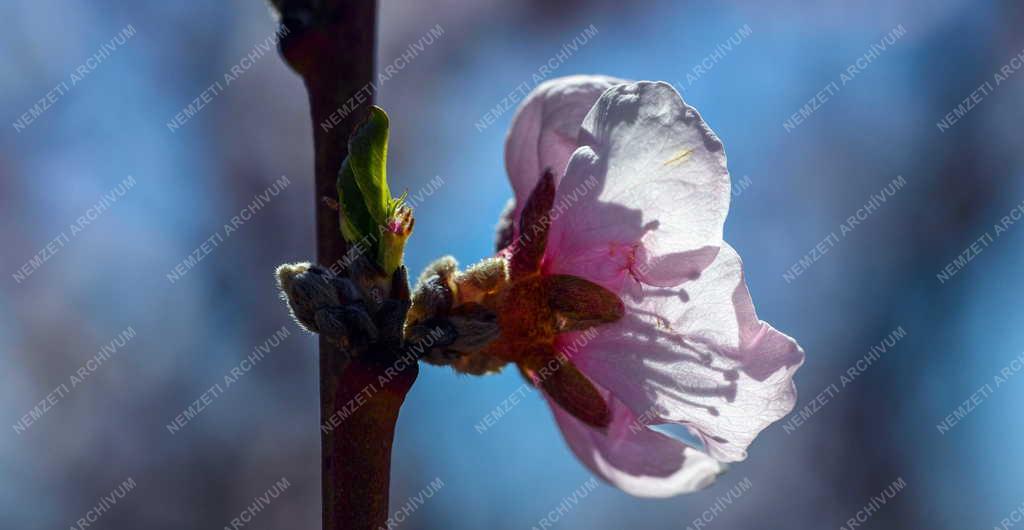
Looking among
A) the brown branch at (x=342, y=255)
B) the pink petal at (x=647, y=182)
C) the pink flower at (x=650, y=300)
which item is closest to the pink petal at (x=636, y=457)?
the pink flower at (x=650, y=300)

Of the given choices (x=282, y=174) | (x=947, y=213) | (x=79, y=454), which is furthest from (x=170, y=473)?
(x=947, y=213)

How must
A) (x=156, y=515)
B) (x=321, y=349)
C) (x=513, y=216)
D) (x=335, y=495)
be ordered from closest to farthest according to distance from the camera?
(x=335, y=495), (x=321, y=349), (x=513, y=216), (x=156, y=515)

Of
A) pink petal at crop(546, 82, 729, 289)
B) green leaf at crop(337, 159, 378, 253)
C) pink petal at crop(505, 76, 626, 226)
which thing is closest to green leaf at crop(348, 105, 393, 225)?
green leaf at crop(337, 159, 378, 253)

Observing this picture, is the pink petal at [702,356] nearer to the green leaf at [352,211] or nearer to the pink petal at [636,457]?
the pink petal at [636,457]

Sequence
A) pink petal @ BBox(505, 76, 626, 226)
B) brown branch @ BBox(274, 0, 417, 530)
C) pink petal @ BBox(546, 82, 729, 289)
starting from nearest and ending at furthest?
brown branch @ BBox(274, 0, 417, 530) → pink petal @ BBox(546, 82, 729, 289) → pink petal @ BBox(505, 76, 626, 226)

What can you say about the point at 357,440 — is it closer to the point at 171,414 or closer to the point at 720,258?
the point at 720,258

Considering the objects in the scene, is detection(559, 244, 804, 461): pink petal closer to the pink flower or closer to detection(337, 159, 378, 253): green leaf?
the pink flower
